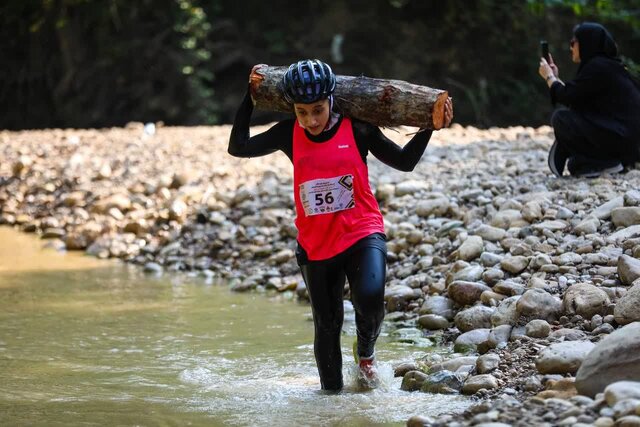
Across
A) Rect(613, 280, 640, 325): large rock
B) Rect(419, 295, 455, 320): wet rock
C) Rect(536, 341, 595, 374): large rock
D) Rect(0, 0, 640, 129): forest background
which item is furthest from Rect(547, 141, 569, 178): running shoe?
Rect(0, 0, 640, 129): forest background

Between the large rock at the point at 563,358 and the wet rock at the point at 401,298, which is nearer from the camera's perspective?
the large rock at the point at 563,358

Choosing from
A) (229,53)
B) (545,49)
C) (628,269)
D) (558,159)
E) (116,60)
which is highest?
(229,53)

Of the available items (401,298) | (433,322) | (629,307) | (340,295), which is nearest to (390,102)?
(340,295)

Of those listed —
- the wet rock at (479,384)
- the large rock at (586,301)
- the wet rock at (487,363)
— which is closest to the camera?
the wet rock at (479,384)

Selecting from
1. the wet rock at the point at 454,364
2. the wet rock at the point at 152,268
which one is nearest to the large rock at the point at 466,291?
the wet rock at the point at 454,364

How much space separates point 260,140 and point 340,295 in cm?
87

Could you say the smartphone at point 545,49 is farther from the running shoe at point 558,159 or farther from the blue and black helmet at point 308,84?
the blue and black helmet at point 308,84

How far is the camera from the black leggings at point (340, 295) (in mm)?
4578

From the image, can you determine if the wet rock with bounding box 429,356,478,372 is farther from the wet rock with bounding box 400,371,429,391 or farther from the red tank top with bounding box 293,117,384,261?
the red tank top with bounding box 293,117,384,261

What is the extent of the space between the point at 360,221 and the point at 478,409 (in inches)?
45.5

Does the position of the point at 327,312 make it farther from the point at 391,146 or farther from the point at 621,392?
the point at 621,392

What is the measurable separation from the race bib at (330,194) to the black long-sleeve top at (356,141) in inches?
7.8

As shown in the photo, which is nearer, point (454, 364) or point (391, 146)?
point (391, 146)

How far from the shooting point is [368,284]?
4.55 metres
